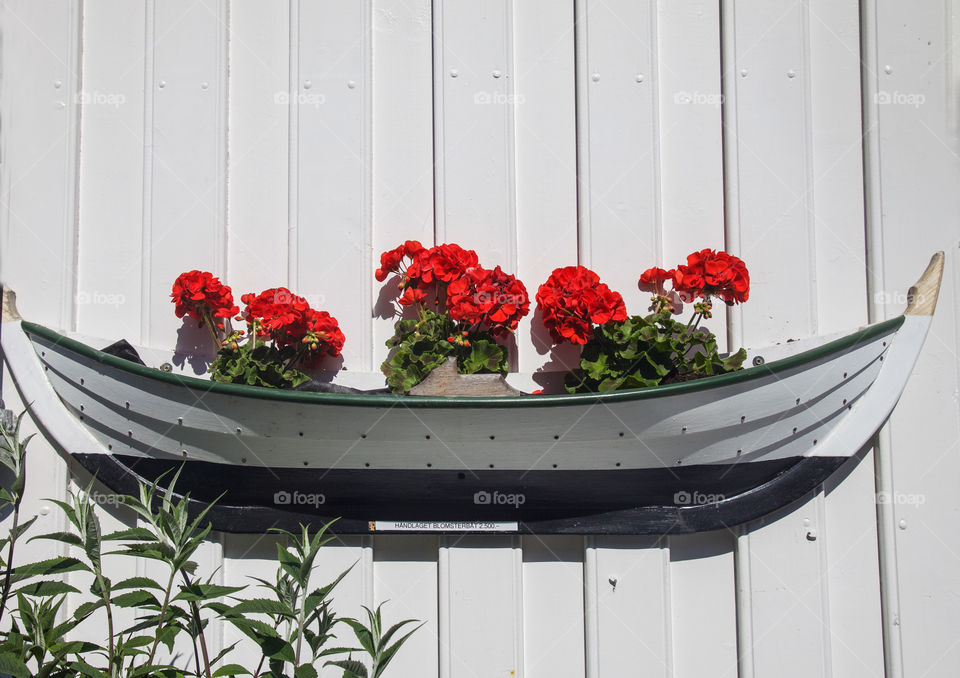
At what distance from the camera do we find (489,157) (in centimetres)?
215

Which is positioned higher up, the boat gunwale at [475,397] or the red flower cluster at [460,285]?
the red flower cluster at [460,285]

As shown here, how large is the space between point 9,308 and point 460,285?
52.1 inches

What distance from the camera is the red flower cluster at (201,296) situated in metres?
1.98

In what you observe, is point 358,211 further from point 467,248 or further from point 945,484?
point 945,484

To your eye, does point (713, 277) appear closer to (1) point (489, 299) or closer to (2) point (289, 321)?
(1) point (489, 299)

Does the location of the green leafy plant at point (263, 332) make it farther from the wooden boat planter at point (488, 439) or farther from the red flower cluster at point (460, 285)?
the red flower cluster at point (460, 285)

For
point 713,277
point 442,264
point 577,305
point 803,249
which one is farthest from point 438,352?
point 803,249

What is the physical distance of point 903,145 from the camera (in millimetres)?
2152

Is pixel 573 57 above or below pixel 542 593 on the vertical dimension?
above

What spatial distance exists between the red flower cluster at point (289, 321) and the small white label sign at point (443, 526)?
0.51 meters

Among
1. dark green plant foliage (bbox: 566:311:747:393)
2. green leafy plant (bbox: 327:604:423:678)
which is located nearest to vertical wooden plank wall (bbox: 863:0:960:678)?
dark green plant foliage (bbox: 566:311:747:393)

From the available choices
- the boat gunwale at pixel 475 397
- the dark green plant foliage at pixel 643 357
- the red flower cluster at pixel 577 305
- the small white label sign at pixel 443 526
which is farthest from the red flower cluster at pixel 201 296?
the dark green plant foliage at pixel 643 357

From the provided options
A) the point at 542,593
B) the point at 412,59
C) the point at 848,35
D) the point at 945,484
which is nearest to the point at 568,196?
the point at 412,59

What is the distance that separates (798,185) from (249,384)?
5.63 feet
